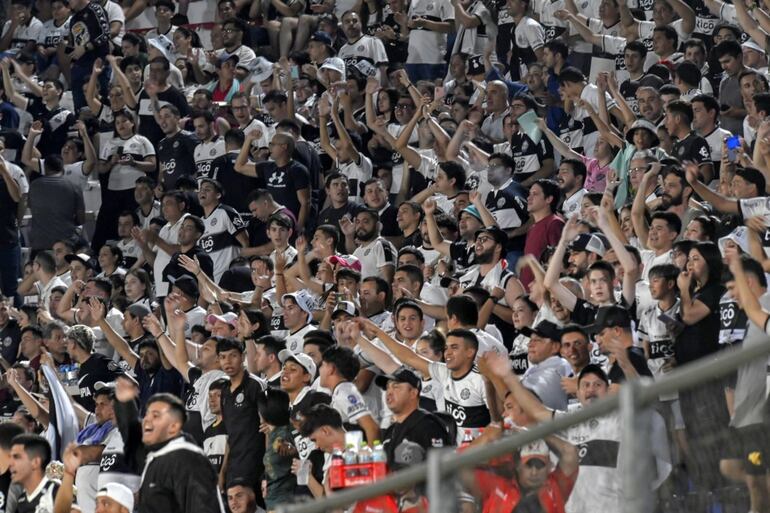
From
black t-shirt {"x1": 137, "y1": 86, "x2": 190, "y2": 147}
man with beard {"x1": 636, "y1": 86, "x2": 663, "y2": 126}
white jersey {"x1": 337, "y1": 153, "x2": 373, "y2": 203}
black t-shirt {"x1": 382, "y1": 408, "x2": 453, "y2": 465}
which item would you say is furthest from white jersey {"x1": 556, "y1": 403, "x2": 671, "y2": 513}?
black t-shirt {"x1": 137, "y1": 86, "x2": 190, "y2": 147}

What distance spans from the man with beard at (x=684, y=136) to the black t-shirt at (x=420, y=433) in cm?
416

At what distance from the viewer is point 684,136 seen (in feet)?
38.2

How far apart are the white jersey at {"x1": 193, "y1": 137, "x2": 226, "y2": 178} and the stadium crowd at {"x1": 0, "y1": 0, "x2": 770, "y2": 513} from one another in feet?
0.22

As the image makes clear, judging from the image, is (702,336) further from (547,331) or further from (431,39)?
(431,39)

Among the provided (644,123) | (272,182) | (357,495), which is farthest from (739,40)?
(357,495)

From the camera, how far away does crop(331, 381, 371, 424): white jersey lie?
852 centimetres

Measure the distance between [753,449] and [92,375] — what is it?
9.05 meters

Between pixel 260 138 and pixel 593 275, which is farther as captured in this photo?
pixel 260 138

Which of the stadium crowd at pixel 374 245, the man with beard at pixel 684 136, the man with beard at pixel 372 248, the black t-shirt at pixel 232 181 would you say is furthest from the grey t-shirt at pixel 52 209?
the man with beard at pixel 684 136

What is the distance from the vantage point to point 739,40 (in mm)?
14070

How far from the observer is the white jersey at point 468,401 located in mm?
8367

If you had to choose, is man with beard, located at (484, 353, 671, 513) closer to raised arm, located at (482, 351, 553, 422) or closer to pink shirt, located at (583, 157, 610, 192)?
raised arm, located at (482, 351, 553, 422)

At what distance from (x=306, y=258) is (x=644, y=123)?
2837mm

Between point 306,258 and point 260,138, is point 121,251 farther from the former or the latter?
point 306,258
